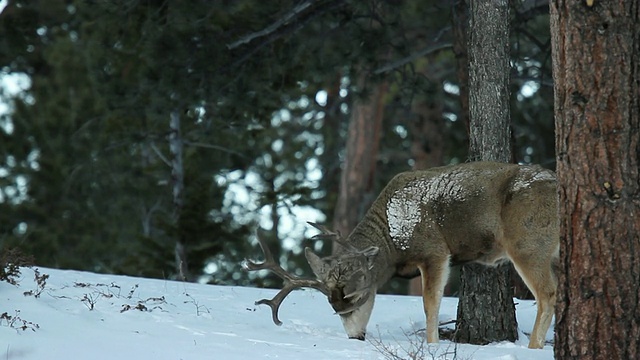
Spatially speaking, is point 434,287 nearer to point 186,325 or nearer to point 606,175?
point 186,325

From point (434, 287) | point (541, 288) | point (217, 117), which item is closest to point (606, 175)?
point (541, 288)

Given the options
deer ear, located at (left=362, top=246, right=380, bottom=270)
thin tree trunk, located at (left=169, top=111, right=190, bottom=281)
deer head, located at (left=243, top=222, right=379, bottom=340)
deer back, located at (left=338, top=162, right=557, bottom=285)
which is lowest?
deer head, located at (left=243, top=222, right=379, bottom=340)

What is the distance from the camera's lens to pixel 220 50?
598 inches

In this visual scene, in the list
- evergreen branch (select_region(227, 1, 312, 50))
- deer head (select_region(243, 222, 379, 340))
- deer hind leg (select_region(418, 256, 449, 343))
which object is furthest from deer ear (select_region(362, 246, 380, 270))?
evergreen branch (select_region(227, 1, 312, 50))

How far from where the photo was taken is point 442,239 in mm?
9398

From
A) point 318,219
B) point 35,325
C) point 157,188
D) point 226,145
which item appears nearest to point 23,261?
point 35,325

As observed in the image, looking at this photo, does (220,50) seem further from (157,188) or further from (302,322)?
(157,188)

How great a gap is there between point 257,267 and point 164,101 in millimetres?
7186

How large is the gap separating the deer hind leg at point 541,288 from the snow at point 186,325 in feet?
0.59

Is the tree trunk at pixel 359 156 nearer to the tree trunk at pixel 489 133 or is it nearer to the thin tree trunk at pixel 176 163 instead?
the thin tree trunk at pixel 176 163

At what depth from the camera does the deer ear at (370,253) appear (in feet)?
31.2

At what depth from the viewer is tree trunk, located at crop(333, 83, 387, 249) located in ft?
67.2

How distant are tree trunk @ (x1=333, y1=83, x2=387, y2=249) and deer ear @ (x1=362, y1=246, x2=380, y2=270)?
10774 millimetres

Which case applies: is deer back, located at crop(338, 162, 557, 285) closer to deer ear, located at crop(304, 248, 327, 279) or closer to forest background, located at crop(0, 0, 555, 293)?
deer ear, located at crop(304, 248, 327, 279)
